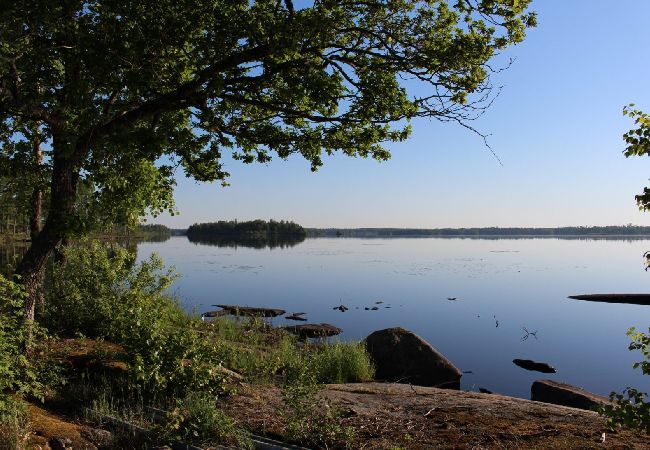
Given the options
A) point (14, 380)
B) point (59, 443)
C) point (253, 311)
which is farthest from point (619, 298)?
point (14, 380)

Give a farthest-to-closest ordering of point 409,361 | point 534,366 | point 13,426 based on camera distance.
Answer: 1. point 534,366
2. point 409,361
3. point 13,426

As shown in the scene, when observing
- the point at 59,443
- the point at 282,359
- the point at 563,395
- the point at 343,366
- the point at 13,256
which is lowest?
the point at 563,395

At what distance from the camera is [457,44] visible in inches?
354

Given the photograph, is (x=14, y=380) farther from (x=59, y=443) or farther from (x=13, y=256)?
(x=13, y=256)

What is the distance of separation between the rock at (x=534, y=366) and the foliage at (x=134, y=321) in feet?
45.0

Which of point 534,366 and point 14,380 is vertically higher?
point 14,380

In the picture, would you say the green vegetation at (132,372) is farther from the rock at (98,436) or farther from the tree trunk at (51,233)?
the tree trunk at (51,233)

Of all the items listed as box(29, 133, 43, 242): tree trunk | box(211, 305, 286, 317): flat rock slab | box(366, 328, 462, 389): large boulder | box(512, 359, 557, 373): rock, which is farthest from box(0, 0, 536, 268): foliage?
box(211, 305, 286, 317): flat rock slab

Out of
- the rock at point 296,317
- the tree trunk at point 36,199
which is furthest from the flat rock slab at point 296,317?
the tree trunk at point 36,199

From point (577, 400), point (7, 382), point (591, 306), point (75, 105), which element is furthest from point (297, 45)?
point (591, 306)

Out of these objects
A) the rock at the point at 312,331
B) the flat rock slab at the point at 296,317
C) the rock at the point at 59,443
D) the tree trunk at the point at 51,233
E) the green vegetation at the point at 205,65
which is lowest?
the flat rock slab at the point at 296,317

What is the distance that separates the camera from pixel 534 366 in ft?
67.8

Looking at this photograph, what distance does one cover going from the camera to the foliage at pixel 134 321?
823cm

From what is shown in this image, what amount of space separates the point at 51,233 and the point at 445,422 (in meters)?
7.69
